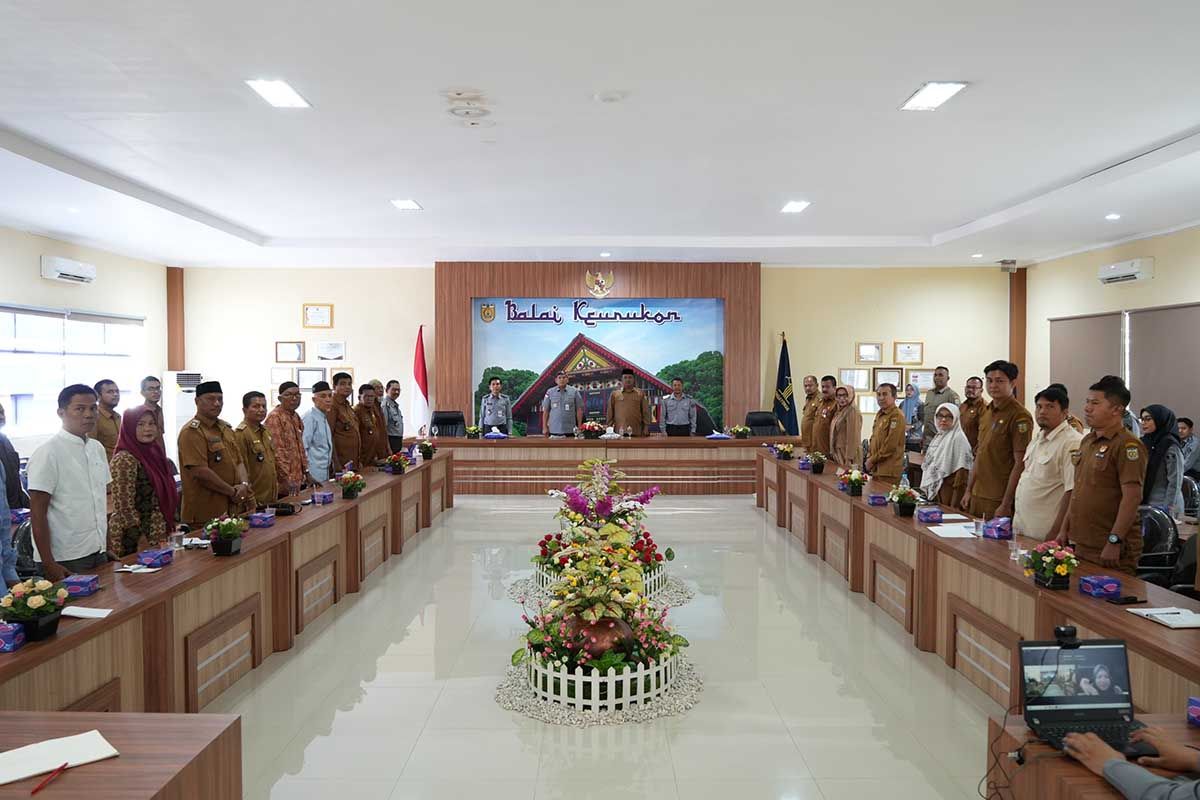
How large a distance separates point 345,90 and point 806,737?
4.89 m

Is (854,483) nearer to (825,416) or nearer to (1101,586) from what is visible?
(825,416)

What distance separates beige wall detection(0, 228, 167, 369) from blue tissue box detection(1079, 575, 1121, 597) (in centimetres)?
1133

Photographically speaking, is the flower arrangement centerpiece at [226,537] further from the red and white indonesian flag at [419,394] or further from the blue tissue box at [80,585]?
the red and white indonesian flag at [419,394]

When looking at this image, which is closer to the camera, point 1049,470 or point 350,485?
point 1049,470

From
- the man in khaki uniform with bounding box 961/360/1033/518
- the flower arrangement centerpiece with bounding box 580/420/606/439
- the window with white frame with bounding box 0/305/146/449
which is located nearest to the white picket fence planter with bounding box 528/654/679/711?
the man in khaki uniform with bounding box 961/360/1033/518

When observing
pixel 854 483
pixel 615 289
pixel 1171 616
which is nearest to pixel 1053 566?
pixel 1171 616

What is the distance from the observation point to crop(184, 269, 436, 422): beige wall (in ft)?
43.7

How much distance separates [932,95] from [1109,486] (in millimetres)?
2809

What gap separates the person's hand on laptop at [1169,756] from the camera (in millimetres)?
1993

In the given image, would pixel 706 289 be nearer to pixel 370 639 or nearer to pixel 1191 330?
pixel 1191 330

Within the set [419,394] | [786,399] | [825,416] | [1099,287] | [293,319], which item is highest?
[1099,287]

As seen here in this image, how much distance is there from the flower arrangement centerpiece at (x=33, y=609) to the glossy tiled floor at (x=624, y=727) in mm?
1066

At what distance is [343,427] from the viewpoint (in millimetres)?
8508

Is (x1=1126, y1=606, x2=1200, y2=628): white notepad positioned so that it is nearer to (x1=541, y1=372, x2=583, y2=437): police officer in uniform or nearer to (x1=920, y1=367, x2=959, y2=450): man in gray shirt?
(x1=920, y1=367, x2=959, y2=450): man in gray shirt
